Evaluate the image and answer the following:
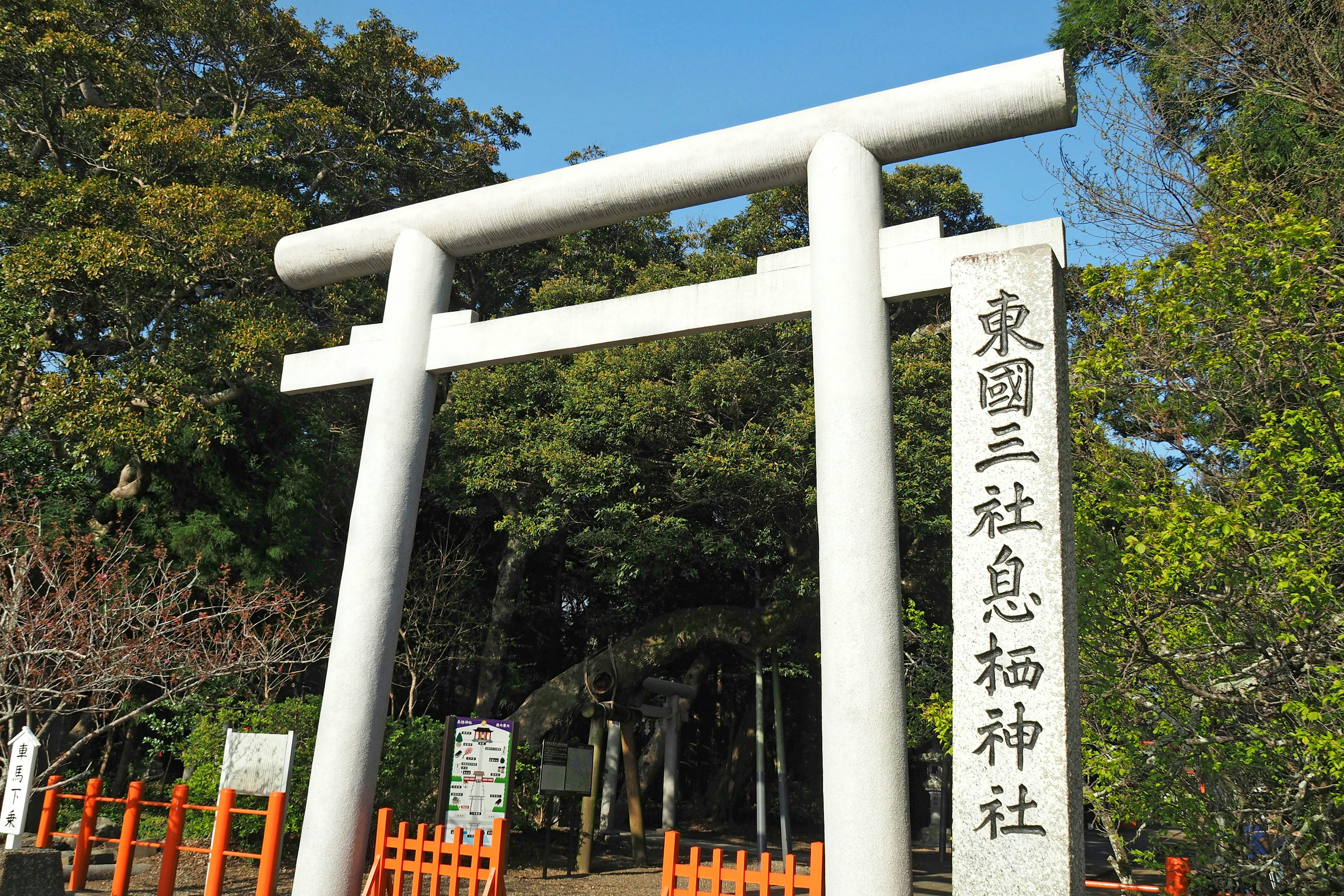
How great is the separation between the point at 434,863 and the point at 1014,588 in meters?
4.12

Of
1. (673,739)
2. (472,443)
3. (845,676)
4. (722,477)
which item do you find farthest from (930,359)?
(845,676)

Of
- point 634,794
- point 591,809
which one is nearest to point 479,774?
point 591,809

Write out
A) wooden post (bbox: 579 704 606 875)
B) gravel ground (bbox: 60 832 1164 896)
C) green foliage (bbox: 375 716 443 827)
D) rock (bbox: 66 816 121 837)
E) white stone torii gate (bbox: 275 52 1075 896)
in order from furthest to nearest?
green foliage (bbox: 375 716 443 827), wooden post (bbox: 579 704 606 875), rock (bbox: 66 816 121 837), gravel ground (bbox: 60 832 1164 896), white stone torii gate (bbox: 275 52 1075 896)

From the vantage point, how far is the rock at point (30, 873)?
5531 mm

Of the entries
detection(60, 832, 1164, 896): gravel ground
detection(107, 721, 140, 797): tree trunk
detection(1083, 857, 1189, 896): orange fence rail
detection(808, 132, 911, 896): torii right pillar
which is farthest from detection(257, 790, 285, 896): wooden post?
detection(107, 721, 140, 797): tree trunk

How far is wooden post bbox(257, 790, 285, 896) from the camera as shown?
6418 millimetres

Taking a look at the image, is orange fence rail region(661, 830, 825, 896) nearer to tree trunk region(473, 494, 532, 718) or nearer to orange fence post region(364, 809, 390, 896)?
orange fence post region(364, 809, 390, 896)

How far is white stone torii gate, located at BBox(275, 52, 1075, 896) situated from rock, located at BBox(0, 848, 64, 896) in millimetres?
1769

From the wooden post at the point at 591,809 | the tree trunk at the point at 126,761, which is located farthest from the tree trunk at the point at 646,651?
the tree trunk at the point at 126,761

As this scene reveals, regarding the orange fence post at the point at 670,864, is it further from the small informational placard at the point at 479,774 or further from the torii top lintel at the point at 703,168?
the torii top lintel at the point at 703,168

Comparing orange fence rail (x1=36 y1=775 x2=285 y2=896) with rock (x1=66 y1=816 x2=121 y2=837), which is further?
rock (x1=66 y1=816 x2=121 y2=837)

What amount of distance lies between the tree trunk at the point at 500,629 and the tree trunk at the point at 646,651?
75cm

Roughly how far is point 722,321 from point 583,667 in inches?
404

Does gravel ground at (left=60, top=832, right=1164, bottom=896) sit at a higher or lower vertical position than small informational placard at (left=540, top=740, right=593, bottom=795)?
lower
